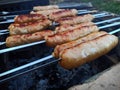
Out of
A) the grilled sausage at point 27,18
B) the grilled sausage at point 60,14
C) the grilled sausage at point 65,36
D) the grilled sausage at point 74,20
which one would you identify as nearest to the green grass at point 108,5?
the grilled sausage at point 60,14

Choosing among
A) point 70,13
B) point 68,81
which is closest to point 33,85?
point 68,81

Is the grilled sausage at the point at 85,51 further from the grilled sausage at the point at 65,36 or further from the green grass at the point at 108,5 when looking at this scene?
the green grass at the point at 108,5

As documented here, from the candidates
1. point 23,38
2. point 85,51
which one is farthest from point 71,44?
point 23,38

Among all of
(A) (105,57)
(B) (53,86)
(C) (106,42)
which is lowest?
(B) (53,86)

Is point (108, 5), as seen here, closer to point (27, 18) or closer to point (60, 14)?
point (60, 14)

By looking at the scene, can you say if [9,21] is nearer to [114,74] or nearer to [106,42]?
[106,42]
